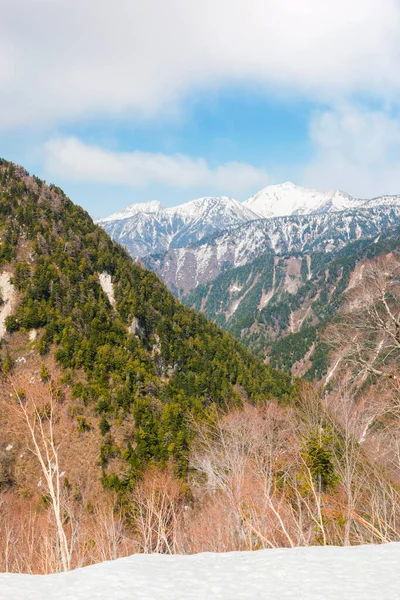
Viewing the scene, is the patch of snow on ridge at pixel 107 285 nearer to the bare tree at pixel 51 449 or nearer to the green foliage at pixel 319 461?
the bare tree at pixel 51 449

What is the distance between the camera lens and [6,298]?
6919 centimetres

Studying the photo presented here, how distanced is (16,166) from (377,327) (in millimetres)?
111722

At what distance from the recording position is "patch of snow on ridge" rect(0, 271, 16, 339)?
66.1 m

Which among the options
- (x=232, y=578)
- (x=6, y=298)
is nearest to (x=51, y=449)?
(x=232, y=578)

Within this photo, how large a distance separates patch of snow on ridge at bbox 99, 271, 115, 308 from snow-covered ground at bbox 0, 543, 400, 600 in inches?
3034

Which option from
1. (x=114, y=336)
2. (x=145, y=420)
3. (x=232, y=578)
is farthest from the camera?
(x=114, y=336)

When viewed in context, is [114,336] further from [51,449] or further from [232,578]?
[232,578]

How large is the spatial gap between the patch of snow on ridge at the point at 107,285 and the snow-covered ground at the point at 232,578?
77.1 meters

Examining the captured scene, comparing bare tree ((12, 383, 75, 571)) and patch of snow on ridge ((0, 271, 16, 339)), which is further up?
patch of snow on ridge ((0, 271, 16, 339))

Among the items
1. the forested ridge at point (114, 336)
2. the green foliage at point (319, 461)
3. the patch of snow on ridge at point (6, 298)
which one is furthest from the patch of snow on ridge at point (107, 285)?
the green foliage at point (319, 461)

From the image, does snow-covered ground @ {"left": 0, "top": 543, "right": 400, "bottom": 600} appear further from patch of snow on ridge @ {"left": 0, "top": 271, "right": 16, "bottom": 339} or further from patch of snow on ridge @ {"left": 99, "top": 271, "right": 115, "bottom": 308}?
patch of snow on ridge @ {"left": 99, "top": 271, "right": 115, "bottom": 308}

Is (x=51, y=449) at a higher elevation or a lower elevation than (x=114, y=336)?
lower

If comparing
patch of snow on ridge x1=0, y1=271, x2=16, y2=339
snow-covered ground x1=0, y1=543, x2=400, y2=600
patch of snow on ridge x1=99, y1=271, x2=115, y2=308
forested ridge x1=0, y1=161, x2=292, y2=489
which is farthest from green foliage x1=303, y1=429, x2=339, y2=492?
patch of snow on ridge x1=99, y1=271, x2=115, y2=308

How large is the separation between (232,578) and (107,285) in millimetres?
82899
